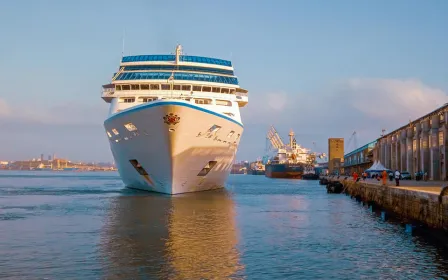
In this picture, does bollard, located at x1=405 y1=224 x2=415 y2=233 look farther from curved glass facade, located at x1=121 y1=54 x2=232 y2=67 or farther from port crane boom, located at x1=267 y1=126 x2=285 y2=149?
port crane boom, located at x1=267 y1=126 x2=285 y2=149

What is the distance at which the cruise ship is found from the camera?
3544cm

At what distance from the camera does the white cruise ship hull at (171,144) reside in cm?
3509

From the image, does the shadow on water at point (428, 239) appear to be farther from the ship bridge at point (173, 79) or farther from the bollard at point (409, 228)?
the ship bridge at point (173, 79)

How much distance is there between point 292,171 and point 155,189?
104329mm

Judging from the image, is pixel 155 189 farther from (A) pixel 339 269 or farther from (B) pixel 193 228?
(A) pixel 339 269

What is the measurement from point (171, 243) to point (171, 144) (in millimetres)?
16329

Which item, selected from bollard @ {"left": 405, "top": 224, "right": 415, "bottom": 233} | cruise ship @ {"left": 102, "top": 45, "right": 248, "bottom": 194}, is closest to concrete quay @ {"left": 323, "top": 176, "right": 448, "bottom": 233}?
bollard @ {"left": 405, "top": 224, "right": 415, "bottom": 233}

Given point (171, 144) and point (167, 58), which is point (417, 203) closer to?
point (171, 144)

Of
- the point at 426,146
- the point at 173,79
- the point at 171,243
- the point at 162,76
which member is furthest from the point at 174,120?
the point at 426,146

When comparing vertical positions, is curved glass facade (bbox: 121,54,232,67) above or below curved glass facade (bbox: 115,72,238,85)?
above

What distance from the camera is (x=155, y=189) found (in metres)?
40.5

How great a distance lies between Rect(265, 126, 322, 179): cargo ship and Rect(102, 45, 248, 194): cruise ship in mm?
93485

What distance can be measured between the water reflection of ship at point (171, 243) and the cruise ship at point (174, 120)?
16.0 ft

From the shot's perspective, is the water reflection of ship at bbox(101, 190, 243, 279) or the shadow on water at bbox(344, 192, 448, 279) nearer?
the water reflection of ship at bbox(101, 190, 243, 279)
